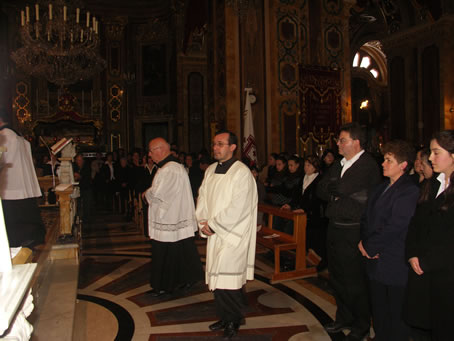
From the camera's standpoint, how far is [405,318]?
2709 mm

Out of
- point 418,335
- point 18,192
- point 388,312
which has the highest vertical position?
Answer: point 18,192

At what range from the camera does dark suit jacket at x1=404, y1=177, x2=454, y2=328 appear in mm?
2480

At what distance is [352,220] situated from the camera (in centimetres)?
343

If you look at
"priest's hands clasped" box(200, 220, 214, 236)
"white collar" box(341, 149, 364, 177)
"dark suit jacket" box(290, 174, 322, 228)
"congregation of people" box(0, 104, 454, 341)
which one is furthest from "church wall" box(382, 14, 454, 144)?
"priest's hands clasped" box(200, 220, 214, 236)

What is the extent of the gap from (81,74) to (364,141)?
441 inches

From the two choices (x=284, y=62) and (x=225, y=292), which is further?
(x=284, y=62)

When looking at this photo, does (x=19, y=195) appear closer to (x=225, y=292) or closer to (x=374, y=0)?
(x=225, y=292)

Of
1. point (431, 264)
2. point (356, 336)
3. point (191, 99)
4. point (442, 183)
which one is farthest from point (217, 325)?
point (191, 99)

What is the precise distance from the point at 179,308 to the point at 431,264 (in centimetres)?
266

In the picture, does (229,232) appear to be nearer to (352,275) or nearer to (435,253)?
(352,275)

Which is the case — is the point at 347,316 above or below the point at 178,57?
below

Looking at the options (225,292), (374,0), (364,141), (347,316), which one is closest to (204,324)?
(225,292)

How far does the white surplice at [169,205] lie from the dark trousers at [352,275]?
1978 mm

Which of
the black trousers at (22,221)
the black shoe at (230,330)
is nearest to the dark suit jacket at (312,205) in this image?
the black shoe at (230,330)
